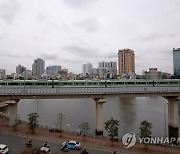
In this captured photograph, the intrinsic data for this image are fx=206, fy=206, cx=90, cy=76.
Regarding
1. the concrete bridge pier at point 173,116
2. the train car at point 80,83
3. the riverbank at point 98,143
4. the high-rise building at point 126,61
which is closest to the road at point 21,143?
the riverbank at point 98,143

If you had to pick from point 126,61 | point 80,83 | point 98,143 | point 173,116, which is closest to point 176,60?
point 126,61

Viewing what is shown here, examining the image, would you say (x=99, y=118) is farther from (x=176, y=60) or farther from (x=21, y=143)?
(x=176, y=60)

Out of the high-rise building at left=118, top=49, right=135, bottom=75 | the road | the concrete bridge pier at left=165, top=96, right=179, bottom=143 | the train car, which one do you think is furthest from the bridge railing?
the high-rise building at left=118, top=49, right=135, bottom=75

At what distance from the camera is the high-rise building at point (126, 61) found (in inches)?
6161

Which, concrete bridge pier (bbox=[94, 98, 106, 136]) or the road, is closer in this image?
the road

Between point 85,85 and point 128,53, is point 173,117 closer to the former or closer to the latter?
point 85,85

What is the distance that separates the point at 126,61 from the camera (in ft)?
525

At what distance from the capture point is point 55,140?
89.0ft

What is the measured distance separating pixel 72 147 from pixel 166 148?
11707 millimetres

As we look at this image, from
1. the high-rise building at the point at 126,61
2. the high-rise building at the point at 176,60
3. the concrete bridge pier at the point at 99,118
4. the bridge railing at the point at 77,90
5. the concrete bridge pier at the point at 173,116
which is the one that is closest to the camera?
the bridge railing at the point at 77,90

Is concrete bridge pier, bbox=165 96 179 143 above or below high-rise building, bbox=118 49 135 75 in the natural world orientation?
below

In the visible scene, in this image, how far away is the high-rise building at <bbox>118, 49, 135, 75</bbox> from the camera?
156m

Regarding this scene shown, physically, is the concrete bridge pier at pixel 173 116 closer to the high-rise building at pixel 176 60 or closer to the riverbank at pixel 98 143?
the riverbank at pixel 98 143

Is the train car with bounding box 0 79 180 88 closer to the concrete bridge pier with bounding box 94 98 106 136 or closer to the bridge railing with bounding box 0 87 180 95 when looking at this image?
the bridge railing with bounding box 0 87 180 95
